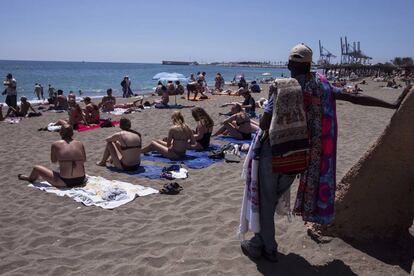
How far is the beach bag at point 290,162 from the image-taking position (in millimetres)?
2793

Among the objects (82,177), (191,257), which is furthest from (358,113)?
(191,257)

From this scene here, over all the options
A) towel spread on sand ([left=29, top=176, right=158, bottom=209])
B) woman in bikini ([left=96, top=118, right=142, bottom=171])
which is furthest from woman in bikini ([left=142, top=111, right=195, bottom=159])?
towel spread on sand ([left=29, top=176, right=158, bottom=209])

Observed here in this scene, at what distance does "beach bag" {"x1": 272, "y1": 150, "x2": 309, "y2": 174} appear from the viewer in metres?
2.79

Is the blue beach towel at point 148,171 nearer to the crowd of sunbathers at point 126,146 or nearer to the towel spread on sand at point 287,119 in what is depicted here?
the crowd of sunbathers at point 126,146

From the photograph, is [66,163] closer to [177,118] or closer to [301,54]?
[177,118]

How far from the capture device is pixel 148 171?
620 centimetres

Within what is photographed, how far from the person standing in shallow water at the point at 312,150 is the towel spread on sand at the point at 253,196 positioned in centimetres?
4

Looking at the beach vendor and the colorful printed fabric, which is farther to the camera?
the beach vendor

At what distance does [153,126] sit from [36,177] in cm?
556

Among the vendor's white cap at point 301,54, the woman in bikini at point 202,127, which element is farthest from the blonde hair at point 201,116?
the vendor's white cap at point 301,54

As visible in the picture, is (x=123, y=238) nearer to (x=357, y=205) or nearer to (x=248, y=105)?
(x=357, y=205)

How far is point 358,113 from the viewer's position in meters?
13.6

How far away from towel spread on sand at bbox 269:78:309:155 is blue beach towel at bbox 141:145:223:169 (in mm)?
3772

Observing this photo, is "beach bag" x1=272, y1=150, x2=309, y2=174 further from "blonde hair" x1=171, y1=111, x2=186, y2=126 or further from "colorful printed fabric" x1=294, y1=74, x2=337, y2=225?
"blonde hair" x1=171, y1=111, x2=186, y2=126
